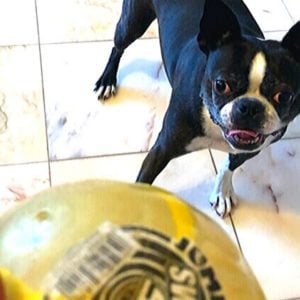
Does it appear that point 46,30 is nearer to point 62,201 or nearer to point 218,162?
point 218,162

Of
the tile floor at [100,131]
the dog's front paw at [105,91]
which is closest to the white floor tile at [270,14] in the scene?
the tile floor at [100,131]

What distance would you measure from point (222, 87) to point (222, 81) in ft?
0.04

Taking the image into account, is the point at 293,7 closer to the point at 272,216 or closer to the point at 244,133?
the point at 272,216

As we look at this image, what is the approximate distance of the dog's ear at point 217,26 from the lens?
1291 mm

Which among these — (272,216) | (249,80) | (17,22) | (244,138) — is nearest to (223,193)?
(272,216)

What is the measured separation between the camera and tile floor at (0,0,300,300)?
5.62 feet

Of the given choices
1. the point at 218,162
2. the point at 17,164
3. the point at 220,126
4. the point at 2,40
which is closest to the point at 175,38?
the point at 220,126

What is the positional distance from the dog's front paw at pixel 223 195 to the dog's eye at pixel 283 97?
413mm

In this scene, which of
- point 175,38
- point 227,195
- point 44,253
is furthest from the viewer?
point 227,195

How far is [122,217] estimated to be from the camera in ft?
2.28

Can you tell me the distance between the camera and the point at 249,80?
4.25 ft

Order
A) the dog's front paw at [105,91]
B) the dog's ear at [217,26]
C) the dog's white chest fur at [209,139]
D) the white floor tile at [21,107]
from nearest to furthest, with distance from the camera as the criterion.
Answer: the dog's ear at [217,26], the dog's white chest fur at [209,139], the white floor tile at [21,107], the dog's front paw at [105,91]

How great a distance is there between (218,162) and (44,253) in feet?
3.92

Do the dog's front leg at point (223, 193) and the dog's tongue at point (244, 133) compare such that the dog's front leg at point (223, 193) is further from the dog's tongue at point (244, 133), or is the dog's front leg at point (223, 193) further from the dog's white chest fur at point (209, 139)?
the dog's tongue at point (244, 133)
